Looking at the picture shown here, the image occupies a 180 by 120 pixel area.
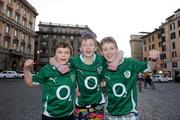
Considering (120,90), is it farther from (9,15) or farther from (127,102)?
(9,15)

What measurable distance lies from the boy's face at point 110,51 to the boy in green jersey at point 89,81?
2.8 inches

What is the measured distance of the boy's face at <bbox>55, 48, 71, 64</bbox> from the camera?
9.95 ft

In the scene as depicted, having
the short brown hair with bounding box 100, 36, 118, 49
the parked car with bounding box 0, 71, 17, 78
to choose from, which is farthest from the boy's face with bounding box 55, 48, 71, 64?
the parked car with bounding box 0, 71, 17, 78

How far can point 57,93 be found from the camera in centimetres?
286

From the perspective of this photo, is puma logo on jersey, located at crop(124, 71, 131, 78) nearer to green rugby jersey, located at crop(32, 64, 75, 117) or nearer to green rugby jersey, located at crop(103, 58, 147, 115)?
green rugby jersey, located at crop(103, 58, 147, 115)

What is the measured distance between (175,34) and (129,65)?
51.8 meters

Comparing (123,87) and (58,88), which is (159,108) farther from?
(58,88)

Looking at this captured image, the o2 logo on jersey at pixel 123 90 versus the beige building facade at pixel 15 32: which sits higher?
the beige building facade at pixel 15 32

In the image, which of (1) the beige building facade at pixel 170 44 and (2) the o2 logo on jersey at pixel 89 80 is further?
(1) the beige building facade at pixel 170 44

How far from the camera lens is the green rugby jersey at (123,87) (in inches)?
112

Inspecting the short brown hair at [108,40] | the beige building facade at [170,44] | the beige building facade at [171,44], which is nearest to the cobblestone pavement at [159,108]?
the short brown hair at [108,40]

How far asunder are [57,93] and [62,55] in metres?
0.54

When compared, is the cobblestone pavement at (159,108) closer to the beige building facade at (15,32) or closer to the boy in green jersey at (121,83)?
the boy in green jersey at (121,83)

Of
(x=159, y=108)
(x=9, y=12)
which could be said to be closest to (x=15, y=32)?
(x=9, y=12)
